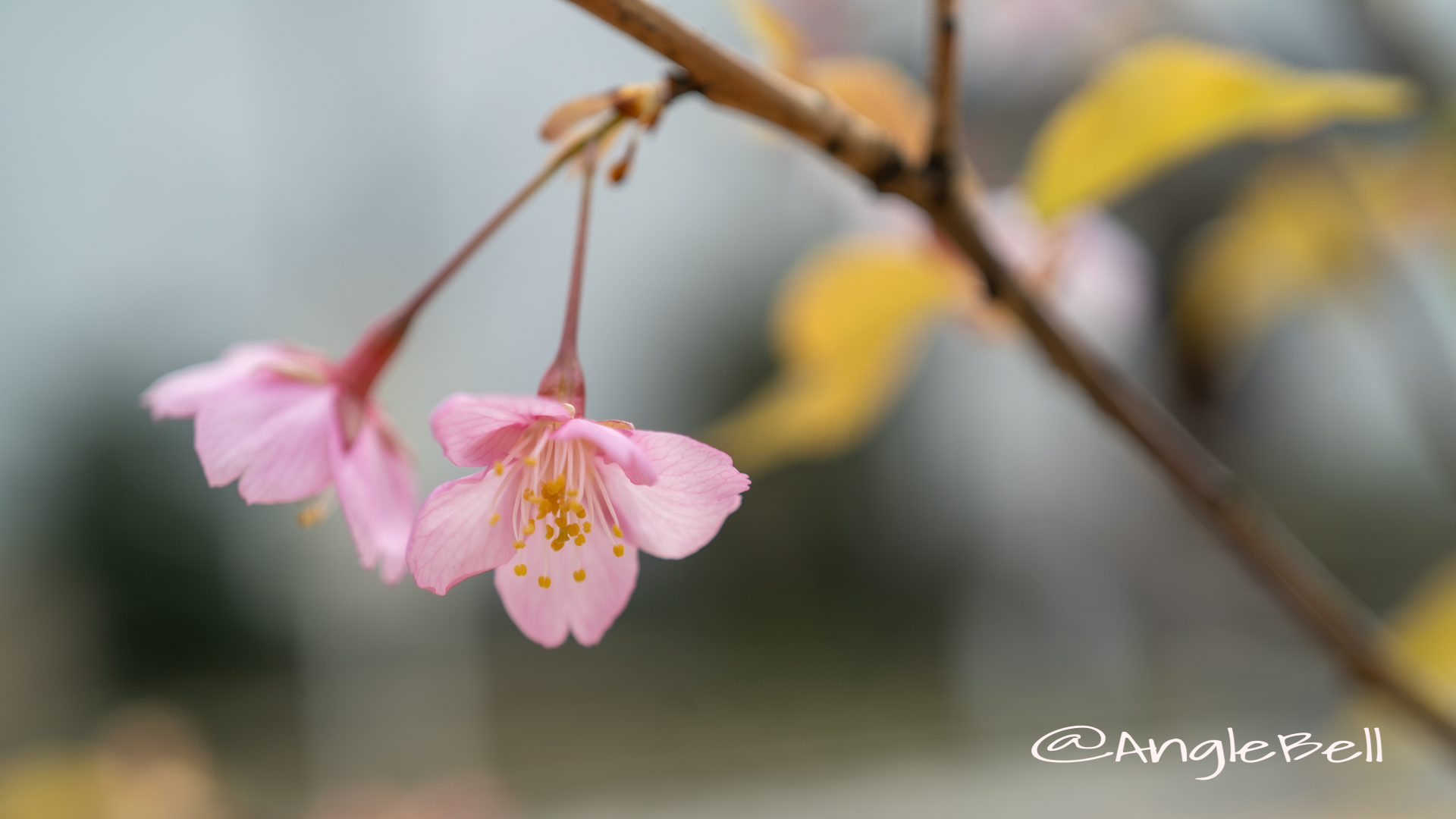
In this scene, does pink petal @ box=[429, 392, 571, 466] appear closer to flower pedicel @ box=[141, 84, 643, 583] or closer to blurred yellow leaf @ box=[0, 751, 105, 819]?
flower pedicel @ box=[141, 84, 643, 583]

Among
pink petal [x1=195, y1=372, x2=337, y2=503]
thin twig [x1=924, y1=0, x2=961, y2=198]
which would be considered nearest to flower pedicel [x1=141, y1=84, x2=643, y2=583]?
pink petal [x1=195, y1=372, x2=337, y2=503]

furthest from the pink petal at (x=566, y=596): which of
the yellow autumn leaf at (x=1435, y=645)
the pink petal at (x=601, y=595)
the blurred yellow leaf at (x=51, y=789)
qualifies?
the blurred yellow leaf at (x=51, y=789)

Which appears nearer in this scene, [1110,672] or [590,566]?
[590,566]

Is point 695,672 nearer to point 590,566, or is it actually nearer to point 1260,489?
point 1260,489

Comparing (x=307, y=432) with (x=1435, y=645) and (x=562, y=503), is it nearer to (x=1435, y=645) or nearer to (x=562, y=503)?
(x=562, y=503)

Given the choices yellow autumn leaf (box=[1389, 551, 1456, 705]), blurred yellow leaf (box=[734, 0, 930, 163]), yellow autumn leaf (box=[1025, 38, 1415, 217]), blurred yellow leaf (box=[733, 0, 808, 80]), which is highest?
blurred yellow leaf (box=[734, 0, 930, 163])

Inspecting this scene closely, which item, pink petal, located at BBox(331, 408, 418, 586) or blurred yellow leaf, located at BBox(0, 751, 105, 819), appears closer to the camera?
pink petal, located at BBox(331, 408, 418, 586)

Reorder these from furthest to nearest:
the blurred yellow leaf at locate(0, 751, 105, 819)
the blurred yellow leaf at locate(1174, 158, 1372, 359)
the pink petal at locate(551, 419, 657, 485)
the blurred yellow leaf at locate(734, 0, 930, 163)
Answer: the blurred yellow leaf at locate(0, 751, 105, 819)
the blurred yellow leaf at locate(1174, 158, 1372, 359)
the blurred yellow leaf at locate(734, 0, 930, 163)
the pink petal at locate(551, 419, 657, 485)

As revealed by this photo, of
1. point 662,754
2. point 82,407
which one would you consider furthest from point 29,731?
point 662,754
